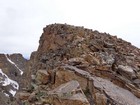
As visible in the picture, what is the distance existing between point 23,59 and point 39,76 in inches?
6330

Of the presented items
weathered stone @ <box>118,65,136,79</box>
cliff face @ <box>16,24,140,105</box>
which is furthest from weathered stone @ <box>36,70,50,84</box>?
weathered stone @ <box>118,65,136,79</box>

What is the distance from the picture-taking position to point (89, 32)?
3009 cm

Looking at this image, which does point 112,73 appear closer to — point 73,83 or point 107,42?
point 73,83

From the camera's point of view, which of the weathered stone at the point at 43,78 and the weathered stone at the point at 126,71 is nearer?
the weathered stone at the point at 43,78

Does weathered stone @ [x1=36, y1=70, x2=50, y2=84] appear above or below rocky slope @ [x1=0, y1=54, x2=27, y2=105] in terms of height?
below

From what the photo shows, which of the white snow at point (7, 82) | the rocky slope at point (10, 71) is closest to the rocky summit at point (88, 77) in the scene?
the rocky slope at point (10, 71)

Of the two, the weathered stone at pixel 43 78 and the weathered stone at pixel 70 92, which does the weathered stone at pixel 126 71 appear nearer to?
the weathered stone at pixel 70 92

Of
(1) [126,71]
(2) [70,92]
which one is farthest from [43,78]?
(1) [126,71]

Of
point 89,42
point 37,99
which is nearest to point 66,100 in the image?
point 37,99

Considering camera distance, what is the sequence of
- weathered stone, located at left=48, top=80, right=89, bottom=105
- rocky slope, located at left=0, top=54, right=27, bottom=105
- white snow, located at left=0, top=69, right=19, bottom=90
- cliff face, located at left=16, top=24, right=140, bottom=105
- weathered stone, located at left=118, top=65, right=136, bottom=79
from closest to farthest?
weathered stone, located at left=48, top=80, right=89, bottom=105
cliff face, located at left=16, top=24, right=140, bottom=105
weathered stone, located at left=118, top=65, right=136, bottom=79
rocky slope, located at left=0, top=54, right=27, bottom=105
white snow, located at left=0, top=69, right=19, bottom=90

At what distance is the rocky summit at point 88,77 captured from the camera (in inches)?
721

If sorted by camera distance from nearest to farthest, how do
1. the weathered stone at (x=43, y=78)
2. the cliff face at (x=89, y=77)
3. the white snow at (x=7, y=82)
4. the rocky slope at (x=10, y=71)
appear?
the cliff face at (x=89, y=77) < the weathered stone at (x=43, y=78) < the rocky slope at (x=10, y=71) < the white snow at (x=7, y=82)

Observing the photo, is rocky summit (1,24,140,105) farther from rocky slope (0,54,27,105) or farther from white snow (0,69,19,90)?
white snow (0,69,19,90)

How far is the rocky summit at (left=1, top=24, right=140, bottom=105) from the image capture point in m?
18.3
